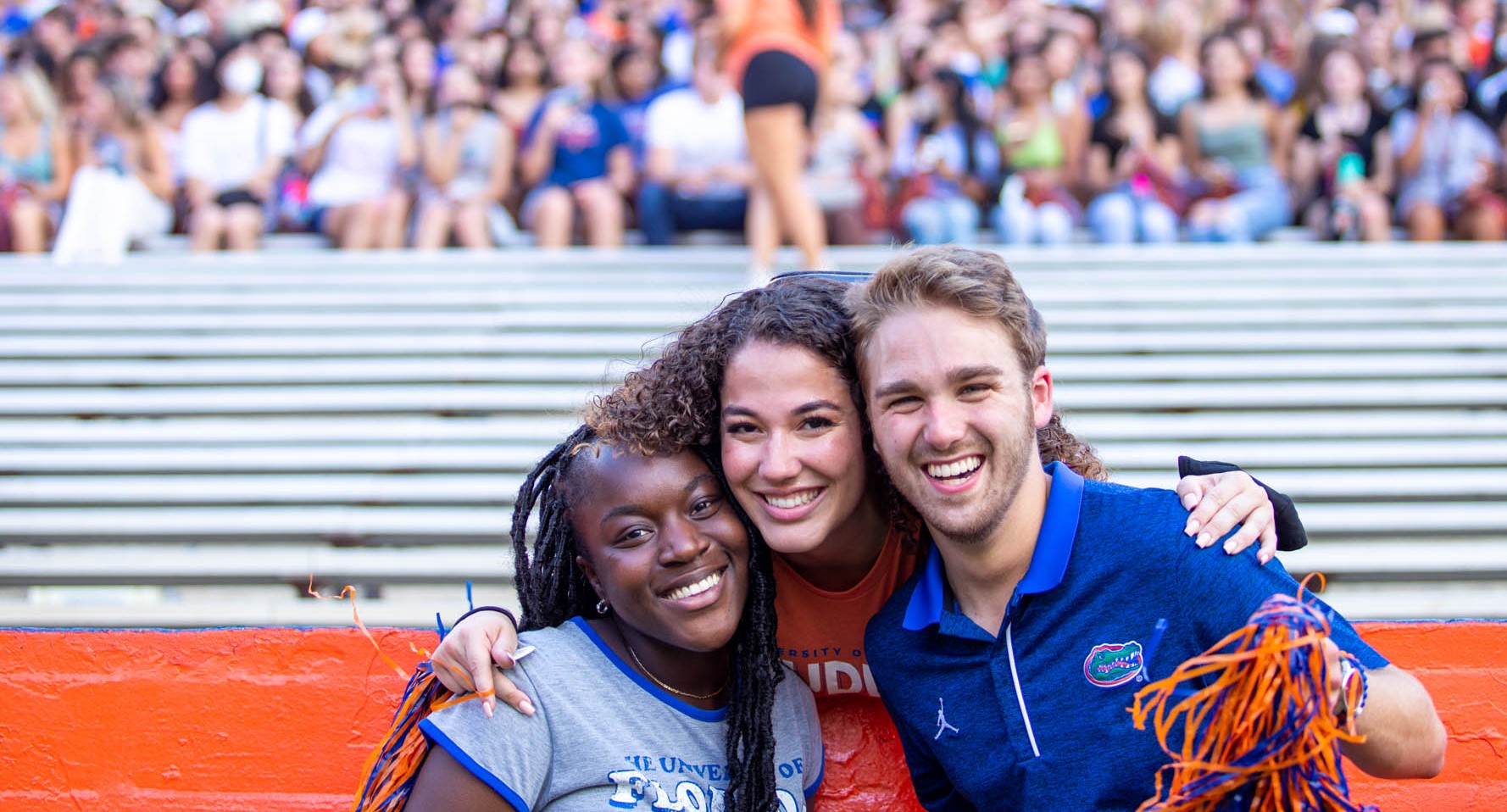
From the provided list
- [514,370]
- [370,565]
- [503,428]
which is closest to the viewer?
[370,565]

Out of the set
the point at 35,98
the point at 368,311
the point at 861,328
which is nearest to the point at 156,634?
the point at 861,328

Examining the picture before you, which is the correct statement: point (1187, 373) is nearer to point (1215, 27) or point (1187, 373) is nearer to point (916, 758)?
point (916, 758)

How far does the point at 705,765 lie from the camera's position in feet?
7.72

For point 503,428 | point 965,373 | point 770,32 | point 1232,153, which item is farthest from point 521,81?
point 965,373

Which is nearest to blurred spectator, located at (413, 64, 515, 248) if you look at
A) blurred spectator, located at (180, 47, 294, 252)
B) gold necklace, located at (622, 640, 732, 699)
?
blurred spectator, located at (180, 47, 294, 252)

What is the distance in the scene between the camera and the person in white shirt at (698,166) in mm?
6910

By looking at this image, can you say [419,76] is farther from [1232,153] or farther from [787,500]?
[787,500]

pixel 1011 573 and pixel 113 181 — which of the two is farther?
pixel 113 181

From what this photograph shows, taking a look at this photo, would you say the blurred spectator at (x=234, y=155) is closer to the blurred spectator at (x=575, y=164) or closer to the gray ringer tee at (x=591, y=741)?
the blurred spectator at (x=575, y=164)

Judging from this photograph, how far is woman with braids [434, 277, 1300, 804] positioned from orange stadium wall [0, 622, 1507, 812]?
75cm

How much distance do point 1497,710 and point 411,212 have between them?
611 centimetres

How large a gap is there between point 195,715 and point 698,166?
477 cm

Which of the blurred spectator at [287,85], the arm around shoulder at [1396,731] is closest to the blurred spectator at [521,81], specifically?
the blurred spectator at [287,85]

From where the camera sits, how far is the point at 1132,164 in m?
7.00
